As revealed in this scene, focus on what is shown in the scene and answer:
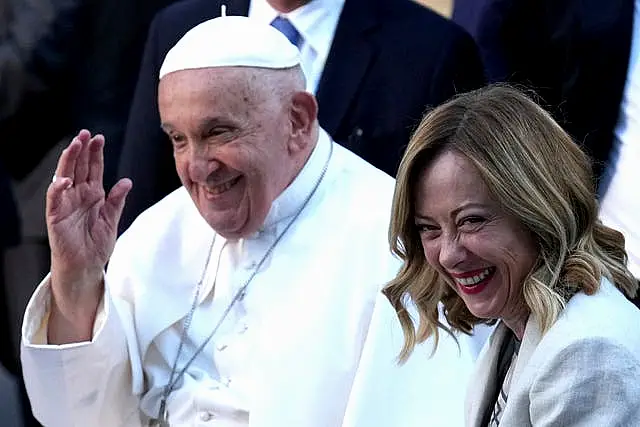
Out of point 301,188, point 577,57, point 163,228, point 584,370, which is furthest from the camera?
point 577,57

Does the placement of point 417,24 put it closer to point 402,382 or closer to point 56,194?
point 402,382

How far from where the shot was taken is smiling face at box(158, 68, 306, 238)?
12.4 ft

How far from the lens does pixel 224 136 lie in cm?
380

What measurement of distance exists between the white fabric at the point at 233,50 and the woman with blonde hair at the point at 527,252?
2.93 feet

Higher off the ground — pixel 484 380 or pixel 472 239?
pixel 472 239

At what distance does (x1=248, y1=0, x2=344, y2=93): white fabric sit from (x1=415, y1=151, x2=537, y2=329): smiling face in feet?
4.58

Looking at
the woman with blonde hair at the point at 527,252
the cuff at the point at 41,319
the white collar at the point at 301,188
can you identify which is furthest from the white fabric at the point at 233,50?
the woman with blonde hair at the point at 527,252

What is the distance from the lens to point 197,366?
396 centimetres

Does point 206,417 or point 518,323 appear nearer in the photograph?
point 518,323

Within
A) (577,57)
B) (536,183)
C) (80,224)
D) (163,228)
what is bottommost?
(163,228)

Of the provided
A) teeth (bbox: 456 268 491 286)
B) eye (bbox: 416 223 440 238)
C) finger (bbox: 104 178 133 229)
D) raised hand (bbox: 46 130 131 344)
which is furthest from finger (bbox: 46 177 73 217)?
teeth (bbox: 456 268 491 286)

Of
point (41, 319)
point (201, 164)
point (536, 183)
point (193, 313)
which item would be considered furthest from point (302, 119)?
point (536, 183)

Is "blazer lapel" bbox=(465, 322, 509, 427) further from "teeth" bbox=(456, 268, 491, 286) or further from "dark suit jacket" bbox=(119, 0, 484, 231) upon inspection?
"dark suit jacket" bbox=(119, 0, 484, 231)

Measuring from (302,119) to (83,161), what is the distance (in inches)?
22.6
